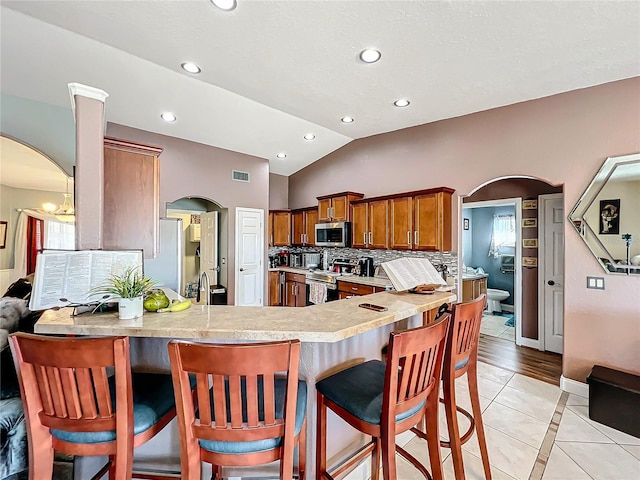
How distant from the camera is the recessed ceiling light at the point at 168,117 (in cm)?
406

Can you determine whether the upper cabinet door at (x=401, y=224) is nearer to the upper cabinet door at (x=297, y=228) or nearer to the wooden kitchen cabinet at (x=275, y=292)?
the upper cabinet door at (x=297, y=228)

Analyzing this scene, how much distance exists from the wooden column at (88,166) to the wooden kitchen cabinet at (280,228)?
4579 mm

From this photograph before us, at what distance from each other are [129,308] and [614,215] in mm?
3902

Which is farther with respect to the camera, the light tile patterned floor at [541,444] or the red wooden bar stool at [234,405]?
the light tile patterned floor at [541,444]

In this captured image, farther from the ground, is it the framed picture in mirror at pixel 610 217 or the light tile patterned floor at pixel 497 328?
the framed picture in mirror at pixel 610 217

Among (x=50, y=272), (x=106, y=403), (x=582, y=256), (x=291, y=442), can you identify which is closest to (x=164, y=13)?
(x=50, y=272)

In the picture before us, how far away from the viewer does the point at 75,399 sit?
1.12 m

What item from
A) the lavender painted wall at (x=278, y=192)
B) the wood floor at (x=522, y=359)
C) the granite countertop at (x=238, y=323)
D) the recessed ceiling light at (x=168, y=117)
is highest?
the recessed ceiling light at (x=168, y=117)

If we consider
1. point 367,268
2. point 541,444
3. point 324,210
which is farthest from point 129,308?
point 324,210

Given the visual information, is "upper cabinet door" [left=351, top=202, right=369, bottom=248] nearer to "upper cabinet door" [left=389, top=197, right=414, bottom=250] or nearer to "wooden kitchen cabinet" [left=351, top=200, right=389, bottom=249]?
"wooden kitchen cabinet" [left=351, top=200, right=389, bottom=249]

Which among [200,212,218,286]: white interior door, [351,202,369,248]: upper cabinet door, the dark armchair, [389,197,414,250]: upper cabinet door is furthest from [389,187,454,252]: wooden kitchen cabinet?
the dark armchair

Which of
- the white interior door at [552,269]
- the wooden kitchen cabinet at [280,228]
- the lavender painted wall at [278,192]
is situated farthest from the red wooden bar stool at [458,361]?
the lavender painted wall at [278,192]

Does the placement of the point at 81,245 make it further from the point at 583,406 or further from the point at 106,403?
the point at 583,406

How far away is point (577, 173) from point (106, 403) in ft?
13.2
